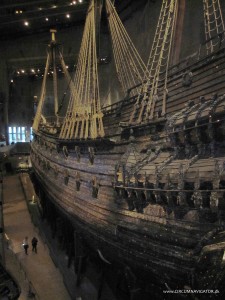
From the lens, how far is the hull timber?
15.6ft

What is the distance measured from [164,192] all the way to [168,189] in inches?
6.7

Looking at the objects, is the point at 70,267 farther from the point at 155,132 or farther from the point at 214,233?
the point at 214,233

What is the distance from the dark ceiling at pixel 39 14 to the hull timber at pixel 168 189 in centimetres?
1558

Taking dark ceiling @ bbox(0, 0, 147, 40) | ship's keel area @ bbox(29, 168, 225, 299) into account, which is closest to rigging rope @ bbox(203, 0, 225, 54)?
ship's keel area @ bbox(29, 168, 225, 299)

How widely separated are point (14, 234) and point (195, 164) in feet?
32.4

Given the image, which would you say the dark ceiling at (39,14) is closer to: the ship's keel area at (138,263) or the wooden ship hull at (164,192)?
the wooden ship hull at (164,192)

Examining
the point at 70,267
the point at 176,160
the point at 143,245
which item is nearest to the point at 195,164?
the point at 176,160

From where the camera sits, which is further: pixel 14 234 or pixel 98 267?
pixel 14 234

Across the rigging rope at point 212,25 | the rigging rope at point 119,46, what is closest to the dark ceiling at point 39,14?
the rigging rope at point 119,46

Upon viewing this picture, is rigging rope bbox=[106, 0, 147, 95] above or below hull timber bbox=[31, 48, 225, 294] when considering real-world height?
above

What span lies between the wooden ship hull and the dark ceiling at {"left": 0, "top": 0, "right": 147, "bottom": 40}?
15.6 m

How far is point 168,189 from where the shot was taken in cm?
531

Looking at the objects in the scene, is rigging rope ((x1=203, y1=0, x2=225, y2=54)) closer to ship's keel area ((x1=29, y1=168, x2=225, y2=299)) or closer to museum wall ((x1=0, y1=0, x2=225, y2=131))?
museum wall ((x1=0, y1=0, x2=225, y2=131))

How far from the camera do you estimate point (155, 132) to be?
7.33 m
